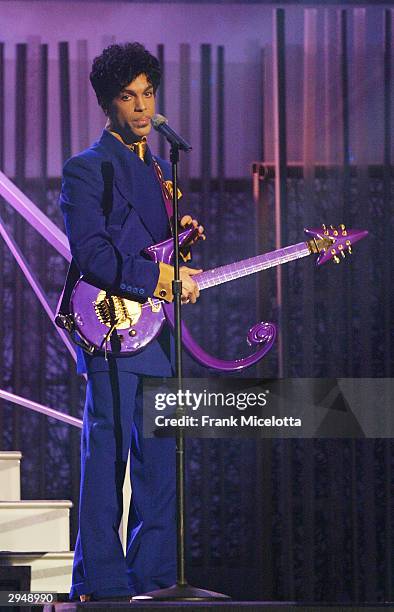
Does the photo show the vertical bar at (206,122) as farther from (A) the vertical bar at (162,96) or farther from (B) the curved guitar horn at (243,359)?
(B) the curved guitar horn at (243,359)

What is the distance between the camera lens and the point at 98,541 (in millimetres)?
2770

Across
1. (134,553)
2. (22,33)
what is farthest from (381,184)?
(134,553)

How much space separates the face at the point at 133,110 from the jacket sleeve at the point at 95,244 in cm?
18

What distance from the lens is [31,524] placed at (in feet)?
11.5

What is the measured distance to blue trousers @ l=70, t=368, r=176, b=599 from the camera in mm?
2768

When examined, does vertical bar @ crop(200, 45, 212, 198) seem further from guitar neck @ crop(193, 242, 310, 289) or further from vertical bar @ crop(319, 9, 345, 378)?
guitar neck @ crop(193, 242, 310, 289)

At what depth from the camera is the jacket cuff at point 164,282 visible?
2937 millimetres

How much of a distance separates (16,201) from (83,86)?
890mm

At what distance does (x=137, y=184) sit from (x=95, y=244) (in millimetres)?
223

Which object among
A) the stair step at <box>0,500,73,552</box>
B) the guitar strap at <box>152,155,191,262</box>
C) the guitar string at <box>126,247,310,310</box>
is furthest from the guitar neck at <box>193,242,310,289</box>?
the stair step at <box>0,500,73,552</box>

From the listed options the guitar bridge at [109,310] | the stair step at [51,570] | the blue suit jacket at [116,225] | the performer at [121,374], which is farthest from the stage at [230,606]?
the stair step at [51,570]

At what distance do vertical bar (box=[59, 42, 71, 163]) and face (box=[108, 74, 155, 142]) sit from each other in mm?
1671

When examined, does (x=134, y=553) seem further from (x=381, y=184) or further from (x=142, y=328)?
(x=381, y=184)

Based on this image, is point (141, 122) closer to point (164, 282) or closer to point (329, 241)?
point (164, 282)
